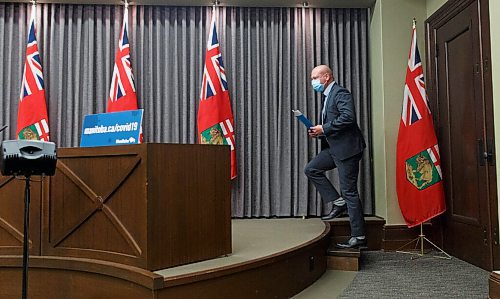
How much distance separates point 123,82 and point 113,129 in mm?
2220

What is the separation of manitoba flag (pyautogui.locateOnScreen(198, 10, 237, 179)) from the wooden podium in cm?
192

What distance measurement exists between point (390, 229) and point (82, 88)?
10.4 ft

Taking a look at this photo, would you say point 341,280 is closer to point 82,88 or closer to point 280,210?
point 280,210

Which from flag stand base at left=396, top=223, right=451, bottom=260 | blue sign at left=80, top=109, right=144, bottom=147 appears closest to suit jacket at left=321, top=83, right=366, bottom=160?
flag stand base at left=396, top=223, right=451, bottom=260

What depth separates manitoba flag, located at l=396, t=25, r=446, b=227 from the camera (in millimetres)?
3953

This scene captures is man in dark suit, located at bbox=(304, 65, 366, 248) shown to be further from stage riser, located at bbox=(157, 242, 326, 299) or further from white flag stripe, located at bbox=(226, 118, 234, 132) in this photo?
white flag stripe, located at bbox=(226, 118, 234, 132)

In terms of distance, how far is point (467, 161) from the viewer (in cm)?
372

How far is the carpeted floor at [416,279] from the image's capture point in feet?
9.21

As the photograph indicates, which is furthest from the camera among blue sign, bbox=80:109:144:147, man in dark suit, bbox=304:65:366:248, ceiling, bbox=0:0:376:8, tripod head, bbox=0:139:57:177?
ceiling, bbox=0:0:376:8

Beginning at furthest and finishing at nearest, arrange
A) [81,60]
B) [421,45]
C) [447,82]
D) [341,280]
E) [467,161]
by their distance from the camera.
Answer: [81,60]
[421,45]
[447,82]
[467,161]
[341,280]

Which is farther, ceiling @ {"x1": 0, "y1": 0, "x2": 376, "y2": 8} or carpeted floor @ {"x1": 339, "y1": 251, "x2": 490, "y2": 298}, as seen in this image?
ceiling @ {"x1": 0, "y1": 0, "x2": 376, "y2": 8}

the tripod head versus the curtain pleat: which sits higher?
the curtain pleat

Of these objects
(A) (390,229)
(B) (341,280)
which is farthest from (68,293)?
(A) (390,229)

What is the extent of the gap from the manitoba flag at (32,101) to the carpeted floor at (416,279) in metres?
3.14
